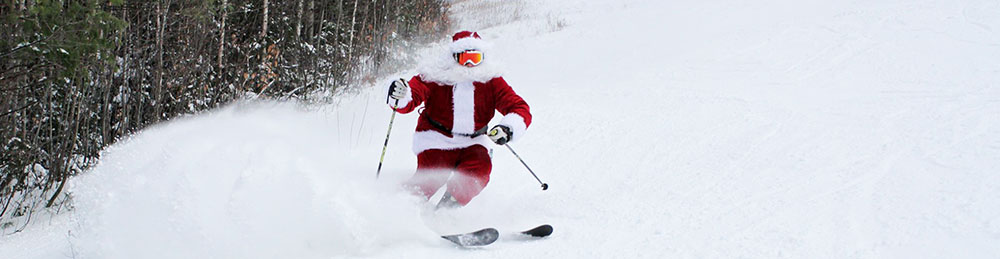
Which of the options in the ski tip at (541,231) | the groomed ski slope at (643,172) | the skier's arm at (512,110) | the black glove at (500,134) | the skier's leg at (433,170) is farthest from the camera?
the skier's leg at (433,170)

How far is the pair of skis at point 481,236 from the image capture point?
3258 millimetres

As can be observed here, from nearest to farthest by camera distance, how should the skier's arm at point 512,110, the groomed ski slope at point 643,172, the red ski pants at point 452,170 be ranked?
1. the groomed ski slope at point 643,172
2. the skier's arm at point 512,110
3. the red ski pants at point 452,170

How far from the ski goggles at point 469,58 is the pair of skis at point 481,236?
1.07 metres

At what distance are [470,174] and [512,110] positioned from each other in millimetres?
444

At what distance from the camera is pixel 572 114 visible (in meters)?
6.87

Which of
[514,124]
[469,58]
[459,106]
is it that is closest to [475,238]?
[514,124]

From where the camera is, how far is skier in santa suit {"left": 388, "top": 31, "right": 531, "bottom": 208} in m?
3.96

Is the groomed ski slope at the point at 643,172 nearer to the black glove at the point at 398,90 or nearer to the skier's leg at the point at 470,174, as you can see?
the skier's leg at the point at 470,174

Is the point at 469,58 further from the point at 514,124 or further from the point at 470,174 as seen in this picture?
the point at 470,174

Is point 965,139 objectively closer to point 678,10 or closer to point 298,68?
point 298,68

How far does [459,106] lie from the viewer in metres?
4.09

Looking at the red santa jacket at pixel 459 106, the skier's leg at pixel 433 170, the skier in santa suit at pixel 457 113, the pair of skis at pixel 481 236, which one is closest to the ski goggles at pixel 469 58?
the skier in santa suit at pixel 457 113

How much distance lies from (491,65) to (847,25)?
879 cm

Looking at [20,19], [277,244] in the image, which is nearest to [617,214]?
[277,244]
